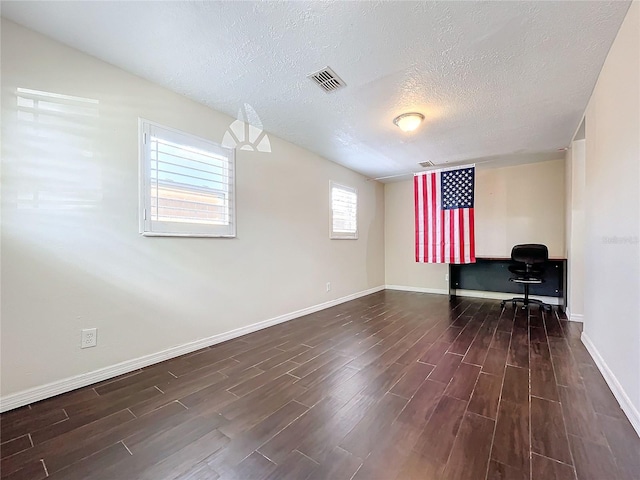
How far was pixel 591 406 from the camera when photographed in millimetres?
1682

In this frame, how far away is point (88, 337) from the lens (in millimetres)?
2000

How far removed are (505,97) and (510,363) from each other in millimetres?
2430

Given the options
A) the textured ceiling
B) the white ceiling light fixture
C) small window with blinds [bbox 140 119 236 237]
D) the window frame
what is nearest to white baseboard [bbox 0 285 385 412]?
small window with blinds [bbox 140 119 236 237]

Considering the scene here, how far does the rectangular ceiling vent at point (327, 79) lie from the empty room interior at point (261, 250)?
0.05 feet

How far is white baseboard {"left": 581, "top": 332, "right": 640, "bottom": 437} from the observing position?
1.48 meters

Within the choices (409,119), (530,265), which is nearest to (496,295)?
(530,265)

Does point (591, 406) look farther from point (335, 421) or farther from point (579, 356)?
point (335, 421)

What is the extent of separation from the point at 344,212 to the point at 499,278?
307cm

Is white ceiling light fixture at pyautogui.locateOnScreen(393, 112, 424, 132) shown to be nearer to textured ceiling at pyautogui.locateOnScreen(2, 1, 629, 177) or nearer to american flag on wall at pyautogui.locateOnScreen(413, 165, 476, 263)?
textured ceiling at pyautogui.locateOnScreen(2, 1, 629, 177)

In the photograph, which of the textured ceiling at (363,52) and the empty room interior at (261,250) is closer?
the empty room interior at (261,250)

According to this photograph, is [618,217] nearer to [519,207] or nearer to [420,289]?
[519,207]

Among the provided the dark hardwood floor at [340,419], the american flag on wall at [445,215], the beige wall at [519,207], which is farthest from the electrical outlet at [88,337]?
the beige wall at [519,207]

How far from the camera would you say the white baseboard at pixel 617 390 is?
1.48 metres

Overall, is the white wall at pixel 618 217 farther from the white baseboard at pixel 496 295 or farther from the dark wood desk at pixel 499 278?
the white baseboard at pixel 496 295
